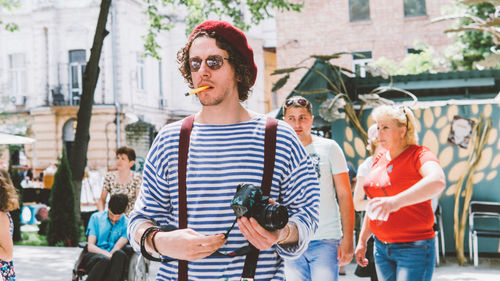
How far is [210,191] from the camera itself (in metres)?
1.94

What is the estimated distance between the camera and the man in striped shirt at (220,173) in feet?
6.36

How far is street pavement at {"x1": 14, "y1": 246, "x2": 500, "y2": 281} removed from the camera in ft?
27.0

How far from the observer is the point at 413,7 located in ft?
79.6

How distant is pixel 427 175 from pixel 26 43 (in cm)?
2746

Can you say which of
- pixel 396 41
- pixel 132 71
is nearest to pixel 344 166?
pixel 396 41

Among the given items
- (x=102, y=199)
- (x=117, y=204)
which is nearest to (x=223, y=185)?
(x=117, y=204)

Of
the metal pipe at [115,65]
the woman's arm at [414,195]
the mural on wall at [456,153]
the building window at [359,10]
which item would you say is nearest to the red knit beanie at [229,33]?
the woman's arm at [414,195]

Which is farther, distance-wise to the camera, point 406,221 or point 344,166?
point 344,166

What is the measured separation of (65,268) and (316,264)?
6.74 meters

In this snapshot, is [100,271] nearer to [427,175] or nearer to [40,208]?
[427,175]

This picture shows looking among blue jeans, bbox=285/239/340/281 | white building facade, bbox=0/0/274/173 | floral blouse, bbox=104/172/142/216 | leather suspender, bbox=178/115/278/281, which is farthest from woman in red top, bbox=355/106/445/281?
white building facade, bbox=0/0/274/173

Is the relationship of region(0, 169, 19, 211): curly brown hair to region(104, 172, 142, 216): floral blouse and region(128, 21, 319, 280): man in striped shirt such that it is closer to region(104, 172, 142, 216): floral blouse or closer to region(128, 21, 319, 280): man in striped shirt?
region(104, 172, 142, 216): floral blouse

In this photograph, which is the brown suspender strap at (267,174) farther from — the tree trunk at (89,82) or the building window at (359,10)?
the building window at (359,10)

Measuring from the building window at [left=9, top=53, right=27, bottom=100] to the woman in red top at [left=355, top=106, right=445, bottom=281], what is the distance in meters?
26.7
